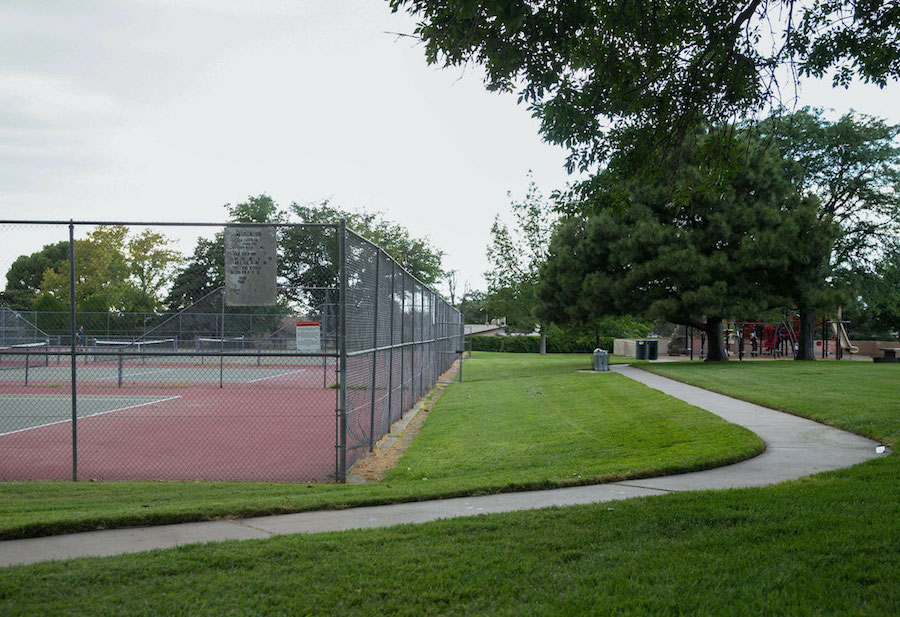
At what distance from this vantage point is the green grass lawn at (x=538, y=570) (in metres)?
3.95

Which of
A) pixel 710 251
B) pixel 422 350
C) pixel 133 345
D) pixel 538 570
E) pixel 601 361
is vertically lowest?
pixel 538 570

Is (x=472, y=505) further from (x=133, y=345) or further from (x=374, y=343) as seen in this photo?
(x=133, y=345)

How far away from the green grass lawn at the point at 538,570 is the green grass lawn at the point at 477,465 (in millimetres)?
1255

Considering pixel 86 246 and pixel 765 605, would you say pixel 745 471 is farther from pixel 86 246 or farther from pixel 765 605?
pixel 86 246

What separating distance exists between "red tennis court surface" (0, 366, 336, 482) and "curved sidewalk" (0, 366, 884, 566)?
316 cm

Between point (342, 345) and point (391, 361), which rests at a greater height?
point (342, 345)

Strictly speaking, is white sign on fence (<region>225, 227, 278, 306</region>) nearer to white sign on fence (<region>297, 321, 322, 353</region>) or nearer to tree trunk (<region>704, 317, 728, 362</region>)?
white sign on fence (<region>297, 321, 322, 353</region>)

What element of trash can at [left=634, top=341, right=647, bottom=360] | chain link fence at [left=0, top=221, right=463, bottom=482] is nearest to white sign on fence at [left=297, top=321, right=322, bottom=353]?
chain link fence at [left=0, top=221, right=463, bottom=482]

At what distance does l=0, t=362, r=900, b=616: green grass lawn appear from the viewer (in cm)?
395

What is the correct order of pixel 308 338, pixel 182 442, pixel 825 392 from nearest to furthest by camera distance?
pixel 308 338 → pixel 182 442 → pixel 825 392

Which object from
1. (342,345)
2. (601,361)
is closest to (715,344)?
(601,361)

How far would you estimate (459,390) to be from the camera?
74.9 feet

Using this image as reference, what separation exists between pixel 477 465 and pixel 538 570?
5171 millimetres

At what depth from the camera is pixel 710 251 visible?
2881 cm
